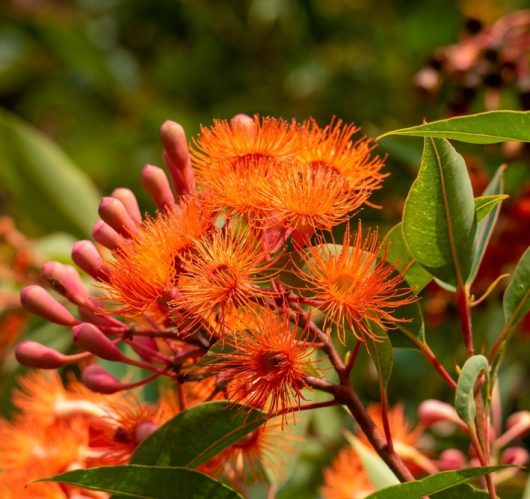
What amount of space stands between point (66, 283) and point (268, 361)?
0.91 feet

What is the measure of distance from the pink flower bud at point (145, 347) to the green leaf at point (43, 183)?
53.3 inches

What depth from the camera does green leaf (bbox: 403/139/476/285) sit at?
1.02m

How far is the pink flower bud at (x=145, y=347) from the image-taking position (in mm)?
1087

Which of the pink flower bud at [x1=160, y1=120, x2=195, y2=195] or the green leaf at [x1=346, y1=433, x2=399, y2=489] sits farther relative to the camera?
the green leaf at [x1=346, y1=433, x2=399, y2=489]

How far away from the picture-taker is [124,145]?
3.10 meters

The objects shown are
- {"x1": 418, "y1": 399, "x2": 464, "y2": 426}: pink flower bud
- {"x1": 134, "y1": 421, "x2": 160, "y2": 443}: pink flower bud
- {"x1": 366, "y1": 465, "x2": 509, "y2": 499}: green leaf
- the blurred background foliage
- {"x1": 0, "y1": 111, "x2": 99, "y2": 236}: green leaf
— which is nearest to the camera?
{"x1": 366, "y1": 465, "x2": 509, "y2": 499}: green leaf

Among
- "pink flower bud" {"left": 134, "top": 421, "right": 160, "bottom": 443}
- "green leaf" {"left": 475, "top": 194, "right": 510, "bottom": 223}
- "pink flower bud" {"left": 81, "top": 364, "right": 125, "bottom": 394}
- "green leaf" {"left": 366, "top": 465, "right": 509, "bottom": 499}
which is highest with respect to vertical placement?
"green leaf" {"left": 475, "top": 194, "right": 510, "bottom": 223}

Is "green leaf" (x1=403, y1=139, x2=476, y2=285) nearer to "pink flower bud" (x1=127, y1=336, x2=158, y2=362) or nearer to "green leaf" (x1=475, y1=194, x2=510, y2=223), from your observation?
"green leaf" (x1=475, y1=194, x2=510, y2=223)

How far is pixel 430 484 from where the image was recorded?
36.5 inches

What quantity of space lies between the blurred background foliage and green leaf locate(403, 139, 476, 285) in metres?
0.83

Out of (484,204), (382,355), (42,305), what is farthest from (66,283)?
(484,204)

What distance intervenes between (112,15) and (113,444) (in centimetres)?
292

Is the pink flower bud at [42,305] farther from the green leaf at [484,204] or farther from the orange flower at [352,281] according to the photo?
the green leaf at [484,204]

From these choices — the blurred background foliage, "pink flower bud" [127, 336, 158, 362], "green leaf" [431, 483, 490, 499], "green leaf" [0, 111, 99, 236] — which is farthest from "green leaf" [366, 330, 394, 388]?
"green leaf" [0, 111, 99, 236]
